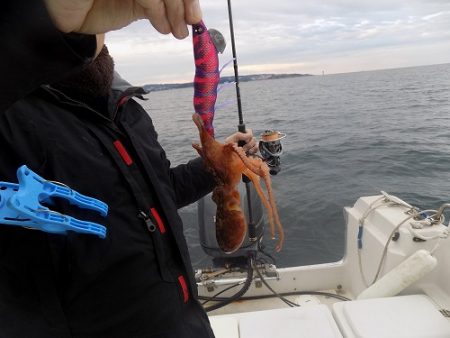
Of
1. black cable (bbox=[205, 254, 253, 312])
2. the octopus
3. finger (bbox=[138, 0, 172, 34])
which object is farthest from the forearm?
black cable (bbox=[205, 254, 253, 312])

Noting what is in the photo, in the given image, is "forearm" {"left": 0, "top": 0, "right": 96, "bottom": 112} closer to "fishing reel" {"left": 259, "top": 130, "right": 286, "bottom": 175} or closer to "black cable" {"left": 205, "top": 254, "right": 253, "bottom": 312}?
"fishing reel" {"left": 259, "top": 130, "right": 286, "bottom": 175}

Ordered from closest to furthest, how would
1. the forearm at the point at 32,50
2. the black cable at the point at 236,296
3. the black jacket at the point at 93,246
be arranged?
the forearm at the point at 32,50
the black jacket at the point at 93,246
the black cable at the point at 236,296

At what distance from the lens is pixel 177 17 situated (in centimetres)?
81

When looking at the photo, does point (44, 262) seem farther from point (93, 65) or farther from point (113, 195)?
point (93, 65)

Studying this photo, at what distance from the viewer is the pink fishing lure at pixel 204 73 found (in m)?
1.36

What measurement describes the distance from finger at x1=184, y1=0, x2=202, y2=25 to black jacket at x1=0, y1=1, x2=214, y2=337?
74cm

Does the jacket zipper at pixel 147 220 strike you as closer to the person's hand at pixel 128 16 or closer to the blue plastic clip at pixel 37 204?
the blue plastic clip at pixel 37 204

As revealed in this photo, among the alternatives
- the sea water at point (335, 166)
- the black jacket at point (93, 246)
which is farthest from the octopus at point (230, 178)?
the sea water at point (335, 166)

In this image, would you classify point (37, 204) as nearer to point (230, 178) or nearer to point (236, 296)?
point (230, 178)

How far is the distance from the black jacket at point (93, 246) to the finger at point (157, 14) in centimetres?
67

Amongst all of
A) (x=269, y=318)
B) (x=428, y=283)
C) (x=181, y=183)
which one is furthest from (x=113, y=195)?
(x=428, y=283)

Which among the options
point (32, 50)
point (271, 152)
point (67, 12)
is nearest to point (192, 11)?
point (67, 12)

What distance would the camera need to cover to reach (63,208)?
1.33 m

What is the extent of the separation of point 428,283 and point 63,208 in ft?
8.74
